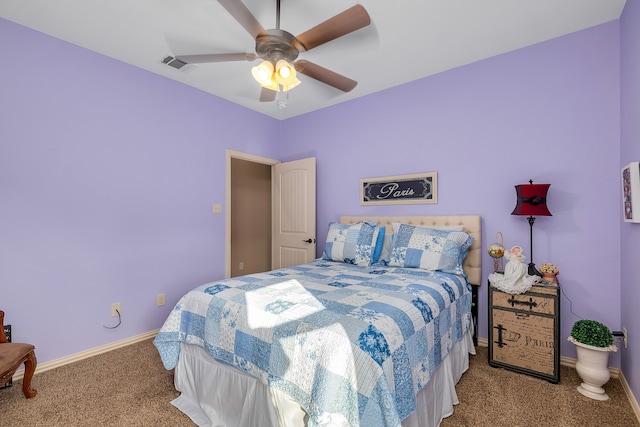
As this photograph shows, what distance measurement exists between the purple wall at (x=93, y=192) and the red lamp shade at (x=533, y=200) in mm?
3163

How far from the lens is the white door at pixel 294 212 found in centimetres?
389

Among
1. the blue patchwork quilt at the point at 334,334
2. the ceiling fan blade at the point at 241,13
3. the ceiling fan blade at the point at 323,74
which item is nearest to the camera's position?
the blue patchwork quilt at the point at 334,334

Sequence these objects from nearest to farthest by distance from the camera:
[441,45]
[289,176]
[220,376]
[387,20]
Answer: [220,376]
[387,20]
[441,45]
[289,176]

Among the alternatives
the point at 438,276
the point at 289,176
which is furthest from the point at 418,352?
the point at 289,176

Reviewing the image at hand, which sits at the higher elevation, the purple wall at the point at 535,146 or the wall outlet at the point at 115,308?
the purple wall at the point at 535,146

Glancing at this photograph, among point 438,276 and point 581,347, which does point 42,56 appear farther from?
point 581,347

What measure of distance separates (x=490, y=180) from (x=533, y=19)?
4.16 ft

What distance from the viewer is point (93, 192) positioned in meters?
2.63

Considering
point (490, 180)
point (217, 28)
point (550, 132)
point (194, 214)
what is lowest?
point (194, 214)

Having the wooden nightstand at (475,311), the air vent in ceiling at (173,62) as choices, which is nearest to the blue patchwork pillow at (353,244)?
the wooden nightstand at (475,311)

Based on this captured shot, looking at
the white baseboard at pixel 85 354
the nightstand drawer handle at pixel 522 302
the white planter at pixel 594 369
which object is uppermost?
the nightstand drawer handle at pixel 522 302

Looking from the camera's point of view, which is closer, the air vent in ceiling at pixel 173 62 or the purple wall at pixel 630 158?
the purple wall at pixel 630 158

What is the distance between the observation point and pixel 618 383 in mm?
2100

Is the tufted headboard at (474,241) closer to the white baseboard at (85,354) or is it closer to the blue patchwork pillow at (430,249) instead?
the blue patchwork pillow at (430,249)
